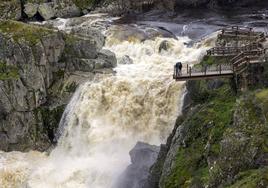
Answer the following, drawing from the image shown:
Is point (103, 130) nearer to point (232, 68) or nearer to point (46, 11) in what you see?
point (232, 68)

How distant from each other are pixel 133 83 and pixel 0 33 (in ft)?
45.4

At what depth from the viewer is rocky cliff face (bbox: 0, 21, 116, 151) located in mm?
48250

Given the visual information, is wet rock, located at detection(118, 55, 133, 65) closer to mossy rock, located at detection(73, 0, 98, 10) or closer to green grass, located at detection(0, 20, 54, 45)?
green grass, located at detection(0, 20, 54, 45)

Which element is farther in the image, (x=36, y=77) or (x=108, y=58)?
(x=108, y=58)

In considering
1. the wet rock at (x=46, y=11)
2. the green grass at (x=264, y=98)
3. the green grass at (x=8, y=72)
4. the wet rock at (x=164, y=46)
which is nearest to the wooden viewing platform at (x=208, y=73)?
the green grass at (x=264, y=98)

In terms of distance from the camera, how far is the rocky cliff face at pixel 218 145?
23938mm

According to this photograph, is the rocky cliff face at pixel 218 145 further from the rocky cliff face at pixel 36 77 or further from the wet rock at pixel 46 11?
the wet rock at pixel 46 11

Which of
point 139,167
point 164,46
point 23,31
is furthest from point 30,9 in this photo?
point 139,167

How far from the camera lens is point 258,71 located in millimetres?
33219

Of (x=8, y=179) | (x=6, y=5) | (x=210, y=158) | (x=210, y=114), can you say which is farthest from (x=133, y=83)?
(x=6, y=5)

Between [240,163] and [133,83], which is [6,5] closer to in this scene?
[133,83]

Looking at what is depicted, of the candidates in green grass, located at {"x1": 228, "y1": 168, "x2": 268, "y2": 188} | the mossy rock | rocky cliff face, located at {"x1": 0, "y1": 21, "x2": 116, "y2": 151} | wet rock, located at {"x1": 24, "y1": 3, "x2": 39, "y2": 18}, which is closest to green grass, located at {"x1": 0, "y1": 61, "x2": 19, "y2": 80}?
rocky cliff face, located at {"x1": 0, "y1": 21, "x2": 116, "y2": 151}

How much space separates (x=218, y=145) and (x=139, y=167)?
942cm

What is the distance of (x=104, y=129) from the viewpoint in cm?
4588
